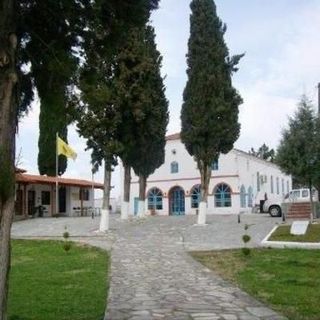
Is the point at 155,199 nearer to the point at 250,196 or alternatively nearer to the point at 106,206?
the point at 250,196

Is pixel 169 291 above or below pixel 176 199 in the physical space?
below

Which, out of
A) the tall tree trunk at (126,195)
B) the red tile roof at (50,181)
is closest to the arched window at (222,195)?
the red tile roof at (50,181)

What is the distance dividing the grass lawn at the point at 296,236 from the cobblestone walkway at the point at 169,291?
3950 mm

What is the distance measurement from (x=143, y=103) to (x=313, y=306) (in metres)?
18.9

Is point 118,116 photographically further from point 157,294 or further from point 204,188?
point 157,294

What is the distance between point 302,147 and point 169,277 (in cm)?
1649

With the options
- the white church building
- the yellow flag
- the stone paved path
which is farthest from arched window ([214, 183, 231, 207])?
the stone paved path

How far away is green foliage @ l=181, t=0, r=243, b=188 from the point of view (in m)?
30.1

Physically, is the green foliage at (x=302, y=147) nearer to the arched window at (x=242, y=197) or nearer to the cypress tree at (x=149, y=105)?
the cypress tree at (x=149, y=105)

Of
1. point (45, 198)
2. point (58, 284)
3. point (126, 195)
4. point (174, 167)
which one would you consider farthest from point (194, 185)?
point (58, 284)

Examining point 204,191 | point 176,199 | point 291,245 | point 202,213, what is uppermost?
point 176,199

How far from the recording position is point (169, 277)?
13.4m

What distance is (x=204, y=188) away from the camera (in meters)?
30.7

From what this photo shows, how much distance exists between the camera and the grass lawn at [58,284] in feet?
31.3
